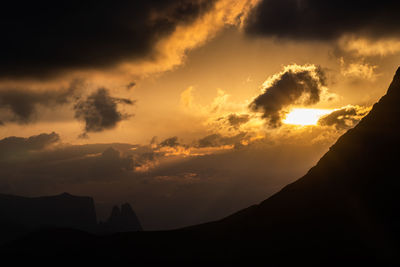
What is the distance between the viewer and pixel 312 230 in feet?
326

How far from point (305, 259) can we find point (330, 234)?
14.5 metres

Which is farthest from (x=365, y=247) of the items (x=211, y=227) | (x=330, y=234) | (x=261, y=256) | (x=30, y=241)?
(x=30, y=241)

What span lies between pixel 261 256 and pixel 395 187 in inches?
1894

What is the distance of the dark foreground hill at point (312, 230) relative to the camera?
8838cm

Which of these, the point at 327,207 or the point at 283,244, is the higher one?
the point at 327,207

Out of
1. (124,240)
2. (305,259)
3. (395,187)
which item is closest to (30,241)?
(124,240)

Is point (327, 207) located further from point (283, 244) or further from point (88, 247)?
point (88, 247)

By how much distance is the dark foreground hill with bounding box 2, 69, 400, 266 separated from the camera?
88.4 meters

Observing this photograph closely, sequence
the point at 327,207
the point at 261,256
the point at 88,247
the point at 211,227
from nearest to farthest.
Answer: the point at 261,256, the point at 327,207, the point at 88,247, the point at 211,227

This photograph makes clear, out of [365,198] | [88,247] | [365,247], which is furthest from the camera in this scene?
[88,247]

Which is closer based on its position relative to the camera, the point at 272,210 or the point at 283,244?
the point at 283,244

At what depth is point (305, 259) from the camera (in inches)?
3406

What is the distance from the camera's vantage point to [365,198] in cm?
10156

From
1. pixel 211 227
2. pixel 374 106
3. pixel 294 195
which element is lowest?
pixel 211 227
